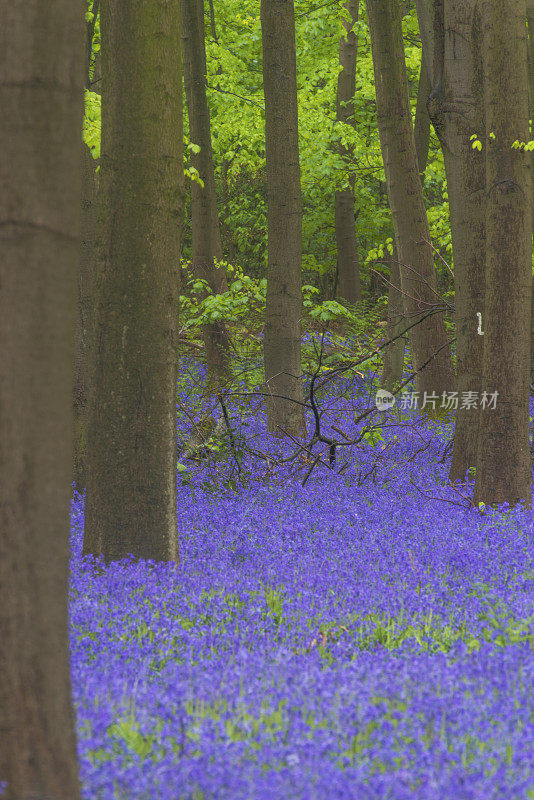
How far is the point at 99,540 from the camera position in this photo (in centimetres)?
566

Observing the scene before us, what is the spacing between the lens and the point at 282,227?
35.2 feet

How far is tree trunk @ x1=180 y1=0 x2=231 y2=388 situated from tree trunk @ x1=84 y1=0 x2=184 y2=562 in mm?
8244

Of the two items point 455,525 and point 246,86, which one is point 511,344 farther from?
point 246,86

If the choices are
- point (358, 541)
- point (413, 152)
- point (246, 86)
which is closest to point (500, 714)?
point (358, 541)

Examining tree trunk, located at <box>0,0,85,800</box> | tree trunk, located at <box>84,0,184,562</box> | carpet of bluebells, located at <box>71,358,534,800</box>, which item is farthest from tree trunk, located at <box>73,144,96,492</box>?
tree trunk, located at <box>0,0,85,800</box>

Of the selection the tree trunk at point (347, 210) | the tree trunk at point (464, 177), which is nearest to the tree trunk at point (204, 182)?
the tree trunk at point (464, 177)

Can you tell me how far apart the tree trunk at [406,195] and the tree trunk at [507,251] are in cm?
381

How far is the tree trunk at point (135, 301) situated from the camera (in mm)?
5598

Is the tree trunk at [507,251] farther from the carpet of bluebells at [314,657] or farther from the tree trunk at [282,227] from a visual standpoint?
the tree trunk at [282,227]

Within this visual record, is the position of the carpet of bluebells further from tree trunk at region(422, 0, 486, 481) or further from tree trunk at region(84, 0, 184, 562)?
tree trunk at region(422, 0, 486, 481)

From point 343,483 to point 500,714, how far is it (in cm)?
570

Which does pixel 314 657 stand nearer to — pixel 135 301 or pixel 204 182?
pixel 135 301

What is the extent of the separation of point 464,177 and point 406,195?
2915 millimetres

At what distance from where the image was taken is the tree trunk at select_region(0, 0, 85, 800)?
2244 mm
